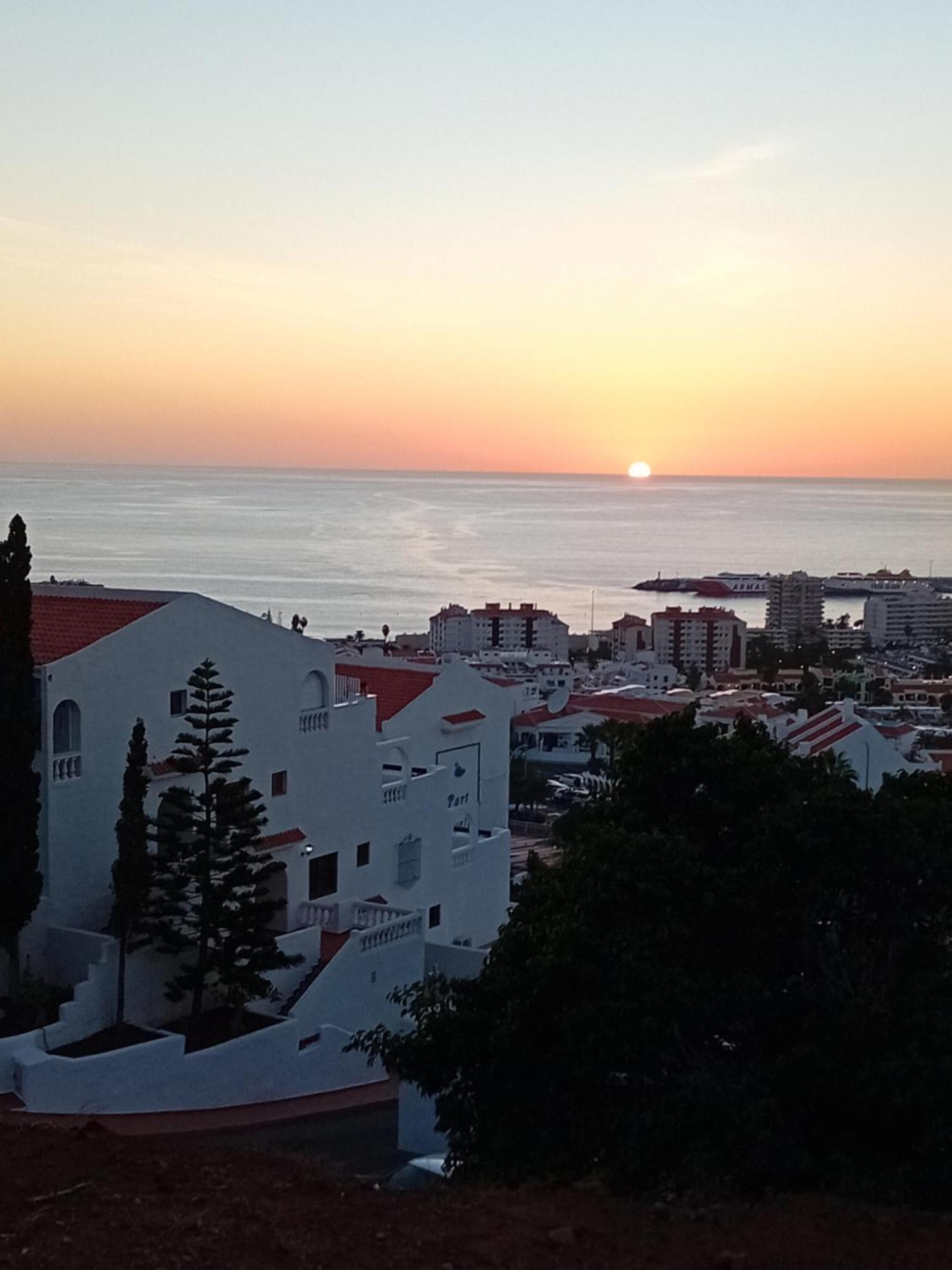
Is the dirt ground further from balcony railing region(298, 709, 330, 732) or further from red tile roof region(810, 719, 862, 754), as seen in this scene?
red tile roof region(810, 719, 862, 754)

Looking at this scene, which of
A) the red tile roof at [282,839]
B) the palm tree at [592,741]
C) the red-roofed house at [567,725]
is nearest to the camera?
the red tile roof at [282,839]

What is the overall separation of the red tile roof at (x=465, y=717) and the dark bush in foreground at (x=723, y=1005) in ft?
43.0

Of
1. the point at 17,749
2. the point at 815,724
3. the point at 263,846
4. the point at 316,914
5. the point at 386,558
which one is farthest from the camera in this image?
the point at 386,558

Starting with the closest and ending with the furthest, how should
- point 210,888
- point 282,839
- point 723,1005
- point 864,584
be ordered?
point 723,1005 → point 210,888 → point 282,839 → point 864,584

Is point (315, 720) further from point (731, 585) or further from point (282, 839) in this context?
point (731, 585)

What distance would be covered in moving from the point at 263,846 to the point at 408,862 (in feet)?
10.6

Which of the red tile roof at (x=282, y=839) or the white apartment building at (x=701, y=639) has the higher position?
the red tile roof at (x=282, y=839)

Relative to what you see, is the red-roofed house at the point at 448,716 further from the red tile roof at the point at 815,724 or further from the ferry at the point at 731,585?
the ferry at the point at 731,585

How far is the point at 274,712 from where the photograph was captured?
1619 centimetres

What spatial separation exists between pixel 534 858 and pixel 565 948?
13.2 feet

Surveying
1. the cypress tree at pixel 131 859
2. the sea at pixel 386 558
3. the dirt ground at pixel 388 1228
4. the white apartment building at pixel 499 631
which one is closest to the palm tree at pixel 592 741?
the sea at pixel 386 558

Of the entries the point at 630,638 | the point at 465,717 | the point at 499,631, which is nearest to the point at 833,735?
the point at 465,717

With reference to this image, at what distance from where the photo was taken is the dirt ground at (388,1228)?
6516 mm

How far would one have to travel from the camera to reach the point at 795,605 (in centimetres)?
11006
